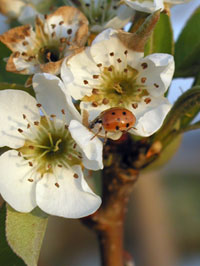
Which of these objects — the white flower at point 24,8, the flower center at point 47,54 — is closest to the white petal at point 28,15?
the white flower at point 24,8

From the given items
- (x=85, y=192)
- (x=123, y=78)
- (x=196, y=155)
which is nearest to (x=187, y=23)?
(x=123, y=78)

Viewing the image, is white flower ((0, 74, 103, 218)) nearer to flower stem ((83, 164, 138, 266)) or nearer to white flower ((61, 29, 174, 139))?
white flower ((61, 29, 174, 139))

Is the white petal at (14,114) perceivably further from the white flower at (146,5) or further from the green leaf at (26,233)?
the white flower at (146,5)

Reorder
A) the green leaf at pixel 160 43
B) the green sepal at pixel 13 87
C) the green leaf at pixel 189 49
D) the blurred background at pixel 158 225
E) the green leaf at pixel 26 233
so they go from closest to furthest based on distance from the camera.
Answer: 1. the green leaf at pixel 26 233
2. the green sepal at pixel 13 87
3. the green leaf at pixel 160 43
4. the green leaf at pixel 189 49
5. the blurred background at pixel 158 225

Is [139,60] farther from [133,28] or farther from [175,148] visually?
[175,148]

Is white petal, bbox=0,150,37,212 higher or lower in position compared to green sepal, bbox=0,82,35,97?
lower

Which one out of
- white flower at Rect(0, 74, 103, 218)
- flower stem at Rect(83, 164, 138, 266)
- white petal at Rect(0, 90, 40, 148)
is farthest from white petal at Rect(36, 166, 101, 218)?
flower stem at Rect(83, 164, 138, 266)
